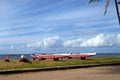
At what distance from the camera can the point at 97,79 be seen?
14.9 meters

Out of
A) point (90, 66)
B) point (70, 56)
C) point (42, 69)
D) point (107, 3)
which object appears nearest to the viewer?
point (42, 69)

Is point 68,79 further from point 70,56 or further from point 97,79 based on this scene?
point 70,56

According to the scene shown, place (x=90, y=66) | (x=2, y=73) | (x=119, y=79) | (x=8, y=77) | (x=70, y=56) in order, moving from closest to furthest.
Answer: (x=119, y=79), (x=8, y=77), (x=2, y=73), (x=90, y=66), (x=70, y=56)

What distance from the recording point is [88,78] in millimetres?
15328

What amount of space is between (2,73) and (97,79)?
5826mm

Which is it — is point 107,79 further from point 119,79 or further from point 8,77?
point 8,77

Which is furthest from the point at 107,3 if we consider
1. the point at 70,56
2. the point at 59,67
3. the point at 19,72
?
the point at 70,56

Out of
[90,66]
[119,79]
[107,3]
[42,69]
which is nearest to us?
[119,79]

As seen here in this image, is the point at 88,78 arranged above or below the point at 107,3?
below

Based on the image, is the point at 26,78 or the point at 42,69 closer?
the point at 26,78

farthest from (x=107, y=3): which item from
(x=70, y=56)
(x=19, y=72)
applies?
(x=70, y=56)

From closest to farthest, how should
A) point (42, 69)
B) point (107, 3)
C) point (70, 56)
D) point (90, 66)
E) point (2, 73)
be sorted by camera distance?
point (2, 73) < point (42, 69) < point (90, 66) < point (107, 3) < point (70, 56)

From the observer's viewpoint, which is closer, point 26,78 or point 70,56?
point 26,78

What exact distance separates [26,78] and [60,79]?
1850 millimetres
